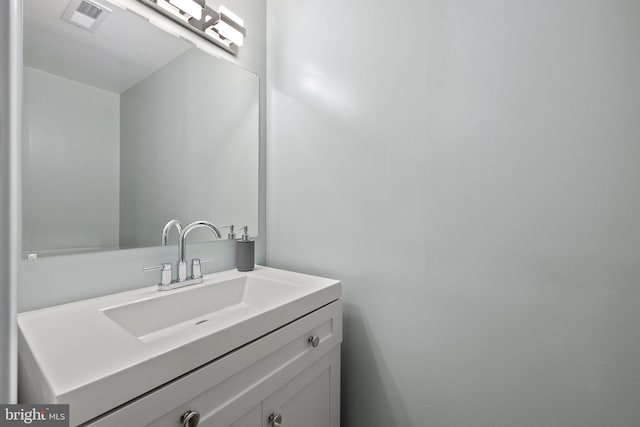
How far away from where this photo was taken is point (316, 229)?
1281mm

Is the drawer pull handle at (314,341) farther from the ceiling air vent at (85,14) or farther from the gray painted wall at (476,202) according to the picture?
the ceiling air vent at (85,14)

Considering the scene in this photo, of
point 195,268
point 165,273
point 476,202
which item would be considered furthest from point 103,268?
point 476,202

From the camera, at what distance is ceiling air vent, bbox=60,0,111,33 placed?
0.86 meters

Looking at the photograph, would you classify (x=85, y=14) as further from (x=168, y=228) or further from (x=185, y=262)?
(x=185, y=262)

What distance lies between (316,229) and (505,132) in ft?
2.49

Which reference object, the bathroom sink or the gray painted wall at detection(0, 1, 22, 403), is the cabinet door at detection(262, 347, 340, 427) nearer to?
the bathroom sink

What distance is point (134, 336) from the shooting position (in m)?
0.70

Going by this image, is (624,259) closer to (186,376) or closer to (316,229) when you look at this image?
(316,229)

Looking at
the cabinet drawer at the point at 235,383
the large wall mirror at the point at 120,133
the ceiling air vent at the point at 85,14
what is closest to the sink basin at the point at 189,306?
the cabinet drawer at the point at 235,383

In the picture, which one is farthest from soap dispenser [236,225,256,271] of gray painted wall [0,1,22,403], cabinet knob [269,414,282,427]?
gray painted wall [0,1,22,403]

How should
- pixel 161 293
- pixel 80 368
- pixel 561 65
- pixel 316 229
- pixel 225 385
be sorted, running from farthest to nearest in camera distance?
pixel 316 229
pixel 161 293
pixel 561 65
pixel 225 385
pixel 80 368
